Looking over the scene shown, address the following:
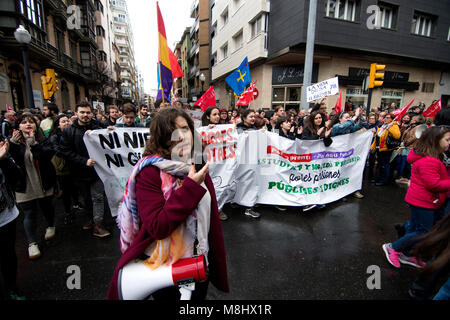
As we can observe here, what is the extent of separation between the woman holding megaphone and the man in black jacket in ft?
8.15

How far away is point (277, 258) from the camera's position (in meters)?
2.91

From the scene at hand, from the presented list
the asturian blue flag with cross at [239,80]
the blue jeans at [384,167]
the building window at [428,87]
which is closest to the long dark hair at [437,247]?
the blue jeans at [384,167]

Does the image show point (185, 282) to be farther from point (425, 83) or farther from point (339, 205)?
point (425, 83)

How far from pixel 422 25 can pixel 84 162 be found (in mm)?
22613

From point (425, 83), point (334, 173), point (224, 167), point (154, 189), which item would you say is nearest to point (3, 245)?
point (154, 189)

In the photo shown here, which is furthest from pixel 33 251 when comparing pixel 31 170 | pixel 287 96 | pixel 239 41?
pixel 239 41

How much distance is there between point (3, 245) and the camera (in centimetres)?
212

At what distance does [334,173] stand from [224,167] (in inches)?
91.4

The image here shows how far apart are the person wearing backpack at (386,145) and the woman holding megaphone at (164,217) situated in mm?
6484

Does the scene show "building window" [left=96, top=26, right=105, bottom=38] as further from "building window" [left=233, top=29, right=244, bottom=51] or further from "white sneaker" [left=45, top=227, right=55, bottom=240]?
"white sneaker" [left=45, top=227, right=55, bottom=240]

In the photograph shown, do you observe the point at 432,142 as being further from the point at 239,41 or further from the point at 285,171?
the point at 239,41

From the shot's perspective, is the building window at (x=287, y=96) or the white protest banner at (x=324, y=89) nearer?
the white protest banner at (x=324, y=89)

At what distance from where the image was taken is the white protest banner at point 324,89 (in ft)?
18.4

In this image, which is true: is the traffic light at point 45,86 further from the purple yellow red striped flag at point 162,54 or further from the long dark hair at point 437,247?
the long dark hair at point 437,247
